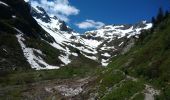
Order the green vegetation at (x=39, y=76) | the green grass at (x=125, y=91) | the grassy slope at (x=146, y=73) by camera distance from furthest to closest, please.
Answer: the green vegetation at (x=39, y=76), the grassy slope at (x=146, y=73), the green grass at (x=125, y=91)

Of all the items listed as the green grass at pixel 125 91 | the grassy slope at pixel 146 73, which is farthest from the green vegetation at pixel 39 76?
the green grass at pixel 125 91

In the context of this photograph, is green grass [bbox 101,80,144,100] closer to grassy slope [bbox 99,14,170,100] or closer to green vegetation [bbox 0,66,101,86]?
grassy slope [bbox 99,14,170,100]

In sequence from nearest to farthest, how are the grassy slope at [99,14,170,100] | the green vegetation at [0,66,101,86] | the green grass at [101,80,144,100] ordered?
the green grass at [101,80,144,100]
the grassy slope at [99,14,170,100]
the green vegetation at [0,66,101,86]

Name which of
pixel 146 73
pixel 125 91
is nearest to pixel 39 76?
pixel 146 73

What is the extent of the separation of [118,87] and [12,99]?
30166 millimetres

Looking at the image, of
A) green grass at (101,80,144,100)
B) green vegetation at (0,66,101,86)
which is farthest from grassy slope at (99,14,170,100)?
green vegetation at (0,66,101,86)

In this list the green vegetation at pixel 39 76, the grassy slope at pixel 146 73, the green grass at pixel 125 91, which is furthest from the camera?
the green vegetation at pixel 39 76

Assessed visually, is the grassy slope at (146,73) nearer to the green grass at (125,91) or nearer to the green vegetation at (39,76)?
the green grass at (125,91)

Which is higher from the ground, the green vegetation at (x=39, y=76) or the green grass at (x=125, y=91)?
the green vegetation at (x=39, y=76)

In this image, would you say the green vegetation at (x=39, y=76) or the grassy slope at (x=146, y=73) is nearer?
the grassy slope at (x=146, y=73)

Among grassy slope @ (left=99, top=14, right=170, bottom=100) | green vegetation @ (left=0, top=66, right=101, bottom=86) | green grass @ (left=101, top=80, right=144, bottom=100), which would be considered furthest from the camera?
green vegetation @ (left=0, top=66, right=101, bottom=86)

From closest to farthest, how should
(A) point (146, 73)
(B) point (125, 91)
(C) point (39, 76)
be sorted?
(B) point (125, 91) < (A) point (146, 73) < (C) point (39, 76)

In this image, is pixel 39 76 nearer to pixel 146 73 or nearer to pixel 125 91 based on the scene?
pixel 146 73

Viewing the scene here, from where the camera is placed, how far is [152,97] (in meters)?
49.7
